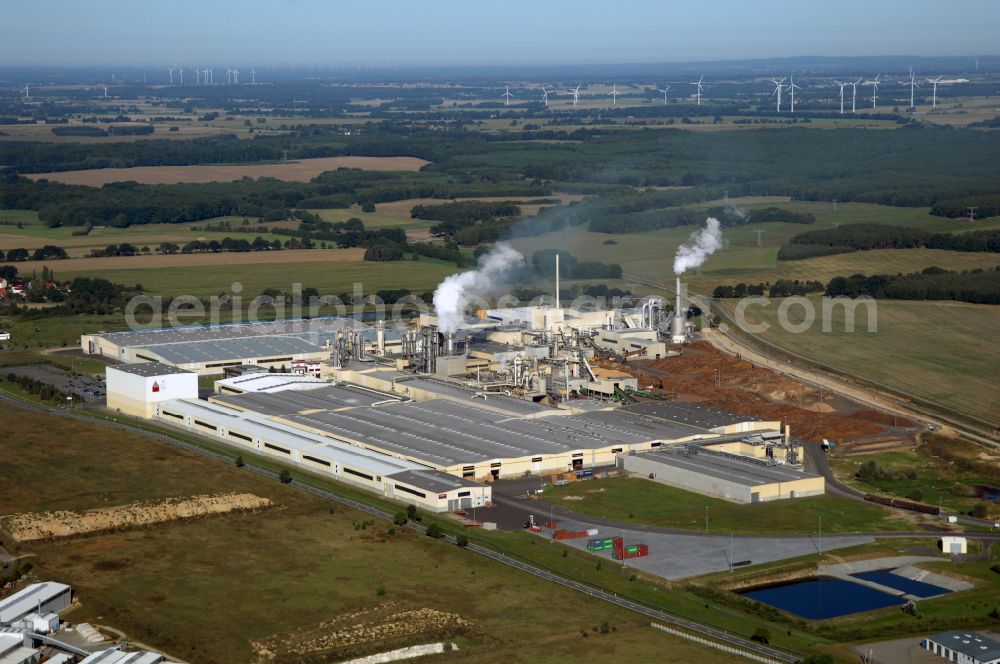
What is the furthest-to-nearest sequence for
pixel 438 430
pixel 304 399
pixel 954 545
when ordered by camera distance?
pixel 304 399 → pixel 438 430 → pixel 954 545

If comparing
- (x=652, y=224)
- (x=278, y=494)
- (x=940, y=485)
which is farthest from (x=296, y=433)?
(x=652, y=224)

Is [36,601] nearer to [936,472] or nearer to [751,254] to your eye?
[936,472]

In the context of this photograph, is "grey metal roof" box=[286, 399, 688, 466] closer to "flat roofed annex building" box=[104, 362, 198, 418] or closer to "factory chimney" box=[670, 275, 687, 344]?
"flat roofed annex building" box=[104, 362, 198, 418]

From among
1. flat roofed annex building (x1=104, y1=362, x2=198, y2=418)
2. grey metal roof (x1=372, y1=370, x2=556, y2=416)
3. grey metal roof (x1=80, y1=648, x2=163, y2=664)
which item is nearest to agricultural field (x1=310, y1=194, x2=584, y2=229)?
grey metal roof (x1=372, y1=370, x2=556, y2=416)

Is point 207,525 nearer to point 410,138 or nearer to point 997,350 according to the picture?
point 997,350

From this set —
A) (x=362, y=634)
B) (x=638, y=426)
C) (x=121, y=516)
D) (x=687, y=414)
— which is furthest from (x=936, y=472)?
(x=121, y=516)

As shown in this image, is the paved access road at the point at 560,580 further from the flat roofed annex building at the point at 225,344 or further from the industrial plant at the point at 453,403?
the flat roofed annex building at the point at 225,344
